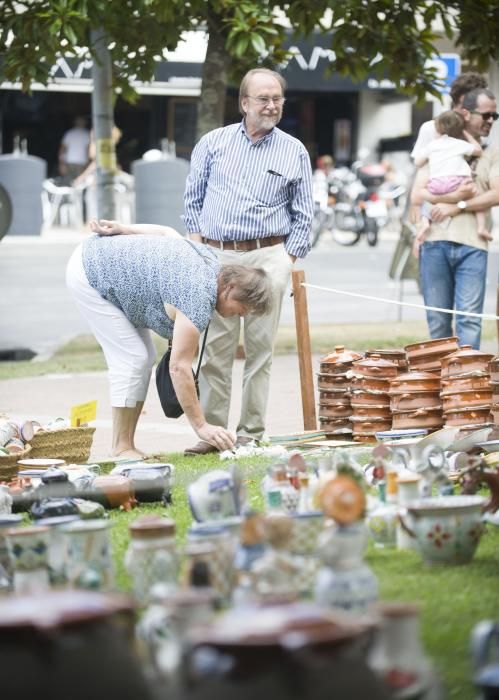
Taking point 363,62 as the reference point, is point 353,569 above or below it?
below

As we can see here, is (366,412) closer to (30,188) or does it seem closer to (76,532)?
(76,532)

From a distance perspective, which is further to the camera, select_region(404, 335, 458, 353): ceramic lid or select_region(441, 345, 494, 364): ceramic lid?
select_region(404, 335, 458, 353): ceramic lid

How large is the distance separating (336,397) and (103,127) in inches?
226

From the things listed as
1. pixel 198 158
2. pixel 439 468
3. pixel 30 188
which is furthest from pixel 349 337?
pixel 30 188

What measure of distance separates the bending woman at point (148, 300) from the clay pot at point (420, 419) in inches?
45.9

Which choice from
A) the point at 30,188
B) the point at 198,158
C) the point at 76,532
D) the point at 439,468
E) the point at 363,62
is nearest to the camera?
the point at 76,532

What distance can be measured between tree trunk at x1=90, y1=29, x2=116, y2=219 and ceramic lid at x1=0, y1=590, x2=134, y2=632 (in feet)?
31.0

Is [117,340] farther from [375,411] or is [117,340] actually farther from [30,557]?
[30,557]

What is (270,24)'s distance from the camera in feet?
33.3

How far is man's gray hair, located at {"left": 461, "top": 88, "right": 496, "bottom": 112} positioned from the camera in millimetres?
8312

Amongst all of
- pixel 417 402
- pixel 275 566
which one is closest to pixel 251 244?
pixel 417 402

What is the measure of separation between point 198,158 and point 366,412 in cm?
167

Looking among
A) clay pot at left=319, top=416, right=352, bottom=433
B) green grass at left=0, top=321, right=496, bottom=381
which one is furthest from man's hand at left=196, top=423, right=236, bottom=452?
green grass at left=0, top=321, right=496, bottom=381

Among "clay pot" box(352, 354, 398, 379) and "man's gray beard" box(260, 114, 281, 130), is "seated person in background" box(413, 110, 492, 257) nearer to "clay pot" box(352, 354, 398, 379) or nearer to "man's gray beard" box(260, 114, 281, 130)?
"clay pot" box(352, 354, 398, 379)
